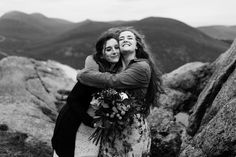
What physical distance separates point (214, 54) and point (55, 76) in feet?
484

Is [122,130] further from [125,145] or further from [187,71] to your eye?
[187,71]

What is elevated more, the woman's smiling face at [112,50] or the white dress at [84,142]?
the woman's smiling face at [112,50]

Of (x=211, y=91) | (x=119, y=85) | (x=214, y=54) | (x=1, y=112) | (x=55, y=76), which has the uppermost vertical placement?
(x=119, y=85)

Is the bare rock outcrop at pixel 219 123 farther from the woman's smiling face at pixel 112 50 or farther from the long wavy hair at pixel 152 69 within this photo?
the woman's smiling face at pixel 112 50

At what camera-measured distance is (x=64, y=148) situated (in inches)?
289

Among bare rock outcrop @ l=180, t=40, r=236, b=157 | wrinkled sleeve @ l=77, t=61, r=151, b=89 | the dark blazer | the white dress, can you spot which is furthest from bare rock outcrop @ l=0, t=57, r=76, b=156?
wrinkled sleeve @ l=77, t=61, r=151, b=89

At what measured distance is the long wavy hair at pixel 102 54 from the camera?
7.24 m

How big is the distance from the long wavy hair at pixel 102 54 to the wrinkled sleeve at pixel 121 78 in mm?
313

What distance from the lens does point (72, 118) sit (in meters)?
7.16

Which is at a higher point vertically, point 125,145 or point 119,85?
point 119,85

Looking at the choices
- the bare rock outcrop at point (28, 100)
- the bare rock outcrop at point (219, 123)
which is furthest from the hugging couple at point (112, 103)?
the bare rock outcrop at point (28, 100)

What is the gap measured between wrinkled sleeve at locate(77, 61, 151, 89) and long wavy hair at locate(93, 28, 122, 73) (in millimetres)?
313

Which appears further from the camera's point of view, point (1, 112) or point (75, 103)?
point (1, 112)

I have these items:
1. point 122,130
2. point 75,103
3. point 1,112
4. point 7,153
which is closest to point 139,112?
point 122,130
